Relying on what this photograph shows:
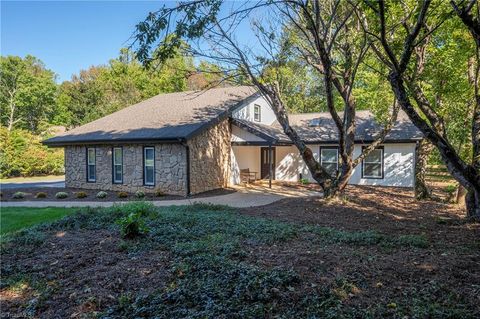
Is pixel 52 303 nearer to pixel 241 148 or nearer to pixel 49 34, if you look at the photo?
pixel 49 34

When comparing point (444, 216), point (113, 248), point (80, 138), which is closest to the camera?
point (113, 248)

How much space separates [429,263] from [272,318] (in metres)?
2.69

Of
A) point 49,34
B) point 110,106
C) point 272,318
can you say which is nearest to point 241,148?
point 49,34

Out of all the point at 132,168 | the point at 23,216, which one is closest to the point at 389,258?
the point at 23,216

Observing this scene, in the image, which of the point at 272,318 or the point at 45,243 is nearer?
the point at 272,318

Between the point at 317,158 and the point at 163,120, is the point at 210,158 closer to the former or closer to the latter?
the point at 163,120

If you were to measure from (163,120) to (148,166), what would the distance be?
246 cm

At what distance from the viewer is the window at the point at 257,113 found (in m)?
18.6

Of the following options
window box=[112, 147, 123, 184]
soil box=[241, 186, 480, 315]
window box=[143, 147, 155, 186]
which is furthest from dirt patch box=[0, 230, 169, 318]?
window box=[112, 147, 123, 184]

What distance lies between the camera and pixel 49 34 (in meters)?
12.8

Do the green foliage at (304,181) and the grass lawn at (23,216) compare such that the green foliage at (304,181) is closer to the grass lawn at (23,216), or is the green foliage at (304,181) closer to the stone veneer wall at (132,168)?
the stone veneer wall at (132,168)

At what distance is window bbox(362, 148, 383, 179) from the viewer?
53.4 ft

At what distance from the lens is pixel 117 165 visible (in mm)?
15188

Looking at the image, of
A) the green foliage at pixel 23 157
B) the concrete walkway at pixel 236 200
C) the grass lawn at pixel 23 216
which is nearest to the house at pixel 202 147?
the concrete walkway at pixel 236 200
